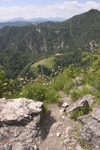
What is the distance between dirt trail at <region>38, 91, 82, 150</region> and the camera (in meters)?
3.48

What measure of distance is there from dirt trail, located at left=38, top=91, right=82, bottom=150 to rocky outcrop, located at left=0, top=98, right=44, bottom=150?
0.30m

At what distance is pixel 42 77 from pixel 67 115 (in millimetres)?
3050

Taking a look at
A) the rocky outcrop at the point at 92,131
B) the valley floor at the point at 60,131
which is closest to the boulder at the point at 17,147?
the valley floor at the point at 60,131

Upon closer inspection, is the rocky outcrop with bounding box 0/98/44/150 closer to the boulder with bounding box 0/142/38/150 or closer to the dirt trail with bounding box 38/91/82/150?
the boulder with bounding box 0/142/38/150

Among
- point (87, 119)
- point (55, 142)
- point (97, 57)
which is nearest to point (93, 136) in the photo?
point (87, 119)

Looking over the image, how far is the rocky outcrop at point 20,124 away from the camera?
3.50 meters

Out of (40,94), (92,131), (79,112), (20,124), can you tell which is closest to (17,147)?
(20,124)

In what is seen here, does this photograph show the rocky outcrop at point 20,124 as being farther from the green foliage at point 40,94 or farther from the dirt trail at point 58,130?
the green foliage at point 40,94

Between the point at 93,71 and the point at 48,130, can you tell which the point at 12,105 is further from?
the point at 93,71

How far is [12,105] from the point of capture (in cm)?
432

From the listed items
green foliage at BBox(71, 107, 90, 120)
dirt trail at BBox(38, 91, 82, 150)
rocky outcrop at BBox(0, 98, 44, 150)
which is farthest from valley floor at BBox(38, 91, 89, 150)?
rocky outcrop at BBox(0, 98, 44, 150)

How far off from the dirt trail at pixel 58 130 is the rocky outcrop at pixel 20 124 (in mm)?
303

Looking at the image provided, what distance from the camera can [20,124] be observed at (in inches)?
150

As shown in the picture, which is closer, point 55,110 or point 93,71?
point 55,110
